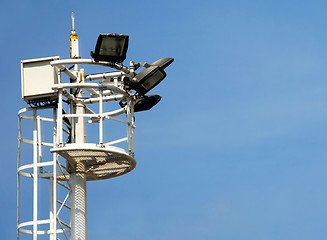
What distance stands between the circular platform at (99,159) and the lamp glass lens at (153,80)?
3.50 metres

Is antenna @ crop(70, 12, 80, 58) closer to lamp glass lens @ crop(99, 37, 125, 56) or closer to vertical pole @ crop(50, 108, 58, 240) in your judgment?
vertical pole @ crop(50, 108, 58, 240)

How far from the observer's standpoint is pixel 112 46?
4369 cm

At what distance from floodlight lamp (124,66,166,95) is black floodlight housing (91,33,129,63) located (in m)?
1.80

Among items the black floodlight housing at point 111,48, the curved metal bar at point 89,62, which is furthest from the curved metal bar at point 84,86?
the black floodlight housing at point 111,48

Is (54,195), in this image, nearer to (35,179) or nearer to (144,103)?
(35,179)

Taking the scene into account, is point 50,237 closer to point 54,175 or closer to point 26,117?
point 54,175

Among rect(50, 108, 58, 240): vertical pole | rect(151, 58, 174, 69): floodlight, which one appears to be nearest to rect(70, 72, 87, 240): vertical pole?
rect(50, 108, 58, 240): vertical pole

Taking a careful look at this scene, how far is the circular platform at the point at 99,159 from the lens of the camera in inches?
1737

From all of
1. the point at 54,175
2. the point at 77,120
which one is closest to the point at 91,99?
the point at 77,120

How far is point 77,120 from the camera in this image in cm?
4850

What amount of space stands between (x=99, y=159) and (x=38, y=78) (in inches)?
200

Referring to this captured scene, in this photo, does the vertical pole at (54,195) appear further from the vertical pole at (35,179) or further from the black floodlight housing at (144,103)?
the black floodlight housing at (144,103)

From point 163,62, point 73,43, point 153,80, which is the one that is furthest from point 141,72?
point 73,43

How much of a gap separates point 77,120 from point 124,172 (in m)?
3.69
